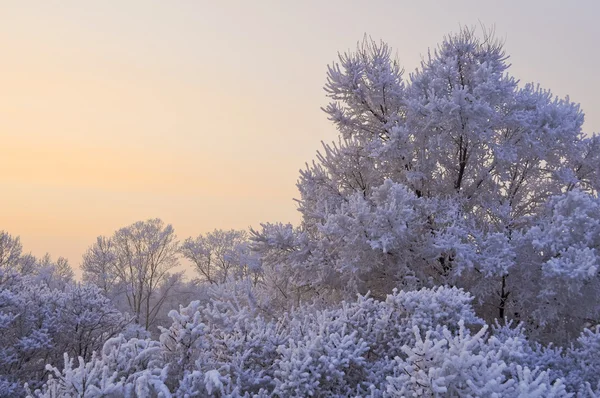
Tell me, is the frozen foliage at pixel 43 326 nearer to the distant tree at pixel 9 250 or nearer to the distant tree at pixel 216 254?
the distant tree at pixel 9 250

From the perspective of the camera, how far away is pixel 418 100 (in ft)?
38.1

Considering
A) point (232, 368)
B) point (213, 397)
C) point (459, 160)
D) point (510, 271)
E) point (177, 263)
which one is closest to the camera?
point (213, 397)

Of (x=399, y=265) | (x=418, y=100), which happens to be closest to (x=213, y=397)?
(x=399, y=265)

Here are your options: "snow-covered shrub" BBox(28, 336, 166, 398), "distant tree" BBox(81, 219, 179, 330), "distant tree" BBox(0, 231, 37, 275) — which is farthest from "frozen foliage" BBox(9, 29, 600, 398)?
"distant tree" BBox(81, 219, 179, 330)

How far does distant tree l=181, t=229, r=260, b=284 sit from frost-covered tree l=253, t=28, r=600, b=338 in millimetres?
26915

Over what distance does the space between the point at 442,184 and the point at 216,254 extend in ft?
99.1

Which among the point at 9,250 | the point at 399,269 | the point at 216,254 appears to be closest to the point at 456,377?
the point at 399,269

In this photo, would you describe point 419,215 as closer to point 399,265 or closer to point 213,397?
point 399,265

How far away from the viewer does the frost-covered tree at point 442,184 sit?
965cm

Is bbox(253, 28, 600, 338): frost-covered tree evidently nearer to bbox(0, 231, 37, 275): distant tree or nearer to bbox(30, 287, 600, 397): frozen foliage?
bbox(30, 287, 600, 397): frozen foliage

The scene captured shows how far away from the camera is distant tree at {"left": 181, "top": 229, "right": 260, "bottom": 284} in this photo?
129 ft

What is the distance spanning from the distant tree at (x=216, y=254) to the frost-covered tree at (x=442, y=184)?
88.3 ft

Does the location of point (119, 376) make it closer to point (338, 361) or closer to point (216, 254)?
point (338, 361)

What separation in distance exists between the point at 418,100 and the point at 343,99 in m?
1.98
